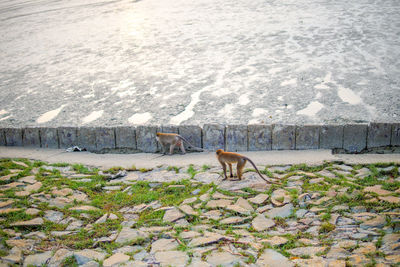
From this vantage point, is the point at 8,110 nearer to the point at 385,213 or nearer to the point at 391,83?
the point at 385,213

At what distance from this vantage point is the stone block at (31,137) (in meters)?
6.26

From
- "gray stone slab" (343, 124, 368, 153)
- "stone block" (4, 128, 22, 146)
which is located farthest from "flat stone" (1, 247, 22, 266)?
"gray stone slab" (343, 124, 368, 153)

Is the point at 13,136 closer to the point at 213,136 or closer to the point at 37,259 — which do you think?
the point at 213,136

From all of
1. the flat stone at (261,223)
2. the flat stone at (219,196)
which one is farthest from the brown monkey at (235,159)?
the flat stone at (261,223)

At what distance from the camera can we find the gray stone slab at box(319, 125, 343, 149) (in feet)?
17.8

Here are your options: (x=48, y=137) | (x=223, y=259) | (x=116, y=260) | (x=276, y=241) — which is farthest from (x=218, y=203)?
(x=48, y=137)

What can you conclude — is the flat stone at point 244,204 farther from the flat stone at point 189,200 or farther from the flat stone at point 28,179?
the flat stone at point 28,179

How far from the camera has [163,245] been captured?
10.9 ft

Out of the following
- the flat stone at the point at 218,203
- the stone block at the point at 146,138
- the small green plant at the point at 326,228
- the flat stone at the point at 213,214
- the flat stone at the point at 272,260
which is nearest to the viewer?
the flat stone at the point at 272,260

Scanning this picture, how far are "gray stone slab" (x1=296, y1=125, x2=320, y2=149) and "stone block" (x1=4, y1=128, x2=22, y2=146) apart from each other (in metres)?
4.85

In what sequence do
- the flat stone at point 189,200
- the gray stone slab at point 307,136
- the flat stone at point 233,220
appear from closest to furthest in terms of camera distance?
the flat stone at point 233,220
the flat stone at point 189,200
the gray stone slab at point 307,136

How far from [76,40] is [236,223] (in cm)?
1169

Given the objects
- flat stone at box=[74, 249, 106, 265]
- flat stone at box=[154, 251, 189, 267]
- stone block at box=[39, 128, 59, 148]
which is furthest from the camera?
stone block at box=[39, 128, 59, 148]

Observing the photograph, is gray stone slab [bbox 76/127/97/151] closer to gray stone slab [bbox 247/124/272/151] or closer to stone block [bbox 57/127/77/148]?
stone block [bbox 57/127/77/148]
